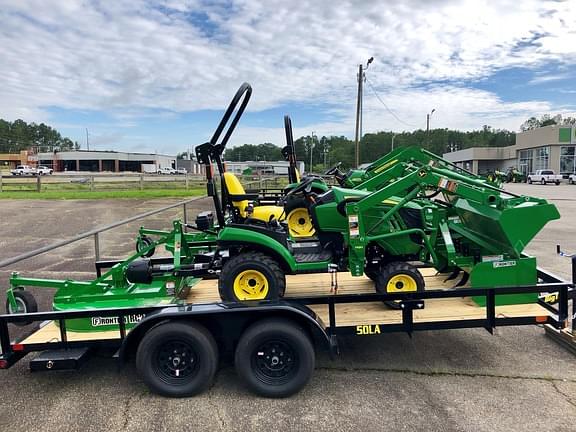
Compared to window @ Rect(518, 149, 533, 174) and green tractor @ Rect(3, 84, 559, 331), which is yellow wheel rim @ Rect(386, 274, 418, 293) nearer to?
green tractor @ Rect(3, 84, 559, 331)

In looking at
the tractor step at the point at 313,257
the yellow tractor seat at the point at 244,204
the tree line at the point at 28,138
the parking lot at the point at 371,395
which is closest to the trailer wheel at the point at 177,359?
the parking lot at the point at 371,395

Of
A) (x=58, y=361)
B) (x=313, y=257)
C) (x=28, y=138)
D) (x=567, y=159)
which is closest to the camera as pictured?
(x=58, y=361)

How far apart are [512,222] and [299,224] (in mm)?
4186

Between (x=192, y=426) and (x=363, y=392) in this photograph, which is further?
(x=363, y=392)

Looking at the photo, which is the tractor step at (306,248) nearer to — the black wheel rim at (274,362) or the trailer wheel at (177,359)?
the black wheel rim at (274,362)

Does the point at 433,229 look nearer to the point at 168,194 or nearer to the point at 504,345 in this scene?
the point at 504,345

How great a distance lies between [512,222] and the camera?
419cm

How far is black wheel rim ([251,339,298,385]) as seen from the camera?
3.71 metres

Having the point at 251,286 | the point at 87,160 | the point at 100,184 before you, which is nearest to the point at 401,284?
the point at 251,286

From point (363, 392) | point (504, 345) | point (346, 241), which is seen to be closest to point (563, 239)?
point (504, 345)

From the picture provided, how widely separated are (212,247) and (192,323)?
124 inches

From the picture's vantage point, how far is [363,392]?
3793 millimetres

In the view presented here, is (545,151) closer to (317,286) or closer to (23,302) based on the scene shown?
(317,286)

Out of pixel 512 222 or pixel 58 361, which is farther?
pixel 512 222
